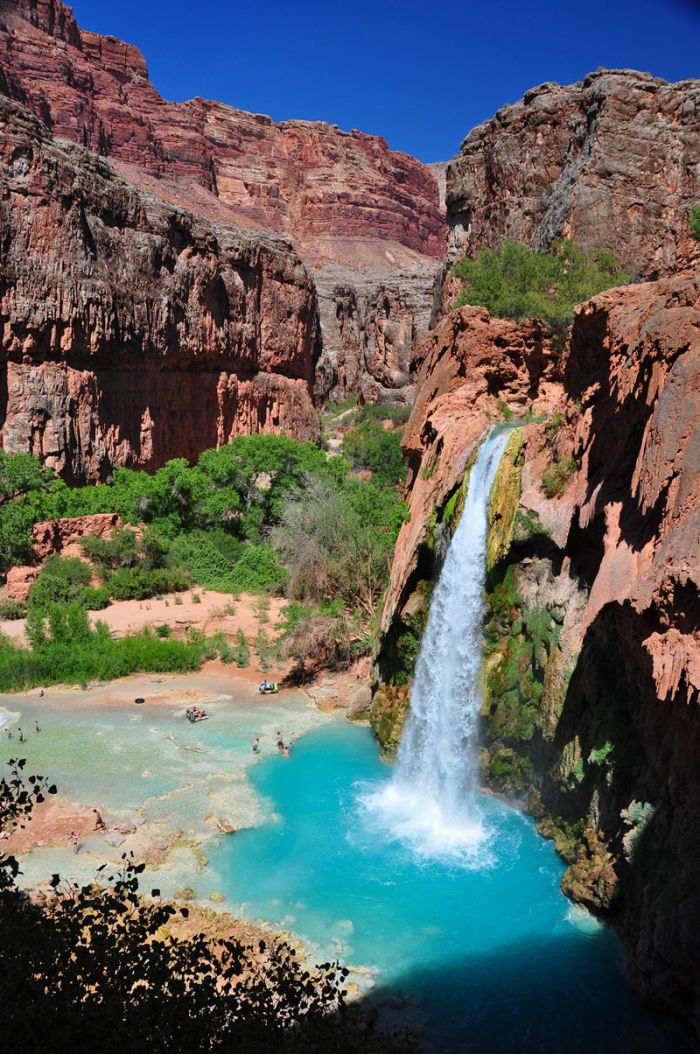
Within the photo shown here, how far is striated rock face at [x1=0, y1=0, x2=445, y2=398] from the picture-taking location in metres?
61.2

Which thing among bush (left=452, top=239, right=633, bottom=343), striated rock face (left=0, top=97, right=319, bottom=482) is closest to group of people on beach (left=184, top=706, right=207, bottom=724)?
bush (left=452, top=239, right=633, bottom=343)

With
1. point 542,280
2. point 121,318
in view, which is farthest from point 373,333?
point 542,280

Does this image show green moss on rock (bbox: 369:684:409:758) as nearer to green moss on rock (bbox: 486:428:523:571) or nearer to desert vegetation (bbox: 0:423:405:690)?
green moss on rock (bbox: 486:428:523:571)

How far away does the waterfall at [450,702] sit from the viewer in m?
13.5

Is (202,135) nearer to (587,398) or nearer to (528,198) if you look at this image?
(528,198)

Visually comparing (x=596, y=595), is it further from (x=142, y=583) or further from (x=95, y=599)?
(x=142, y=583)

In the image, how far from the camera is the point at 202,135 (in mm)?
89062

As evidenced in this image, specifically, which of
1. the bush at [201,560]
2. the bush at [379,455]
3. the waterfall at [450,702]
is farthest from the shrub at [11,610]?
the bush at [379,455]

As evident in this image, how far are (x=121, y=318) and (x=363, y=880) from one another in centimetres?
2638

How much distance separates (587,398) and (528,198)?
22.2 metres

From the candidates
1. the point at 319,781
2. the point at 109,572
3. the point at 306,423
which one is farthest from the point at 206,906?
the point at 306,423

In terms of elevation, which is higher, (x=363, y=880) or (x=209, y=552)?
(x=209, y=552)

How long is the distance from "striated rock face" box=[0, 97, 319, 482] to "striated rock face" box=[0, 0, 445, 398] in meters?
17.1

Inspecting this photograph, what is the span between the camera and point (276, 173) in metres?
97.9
